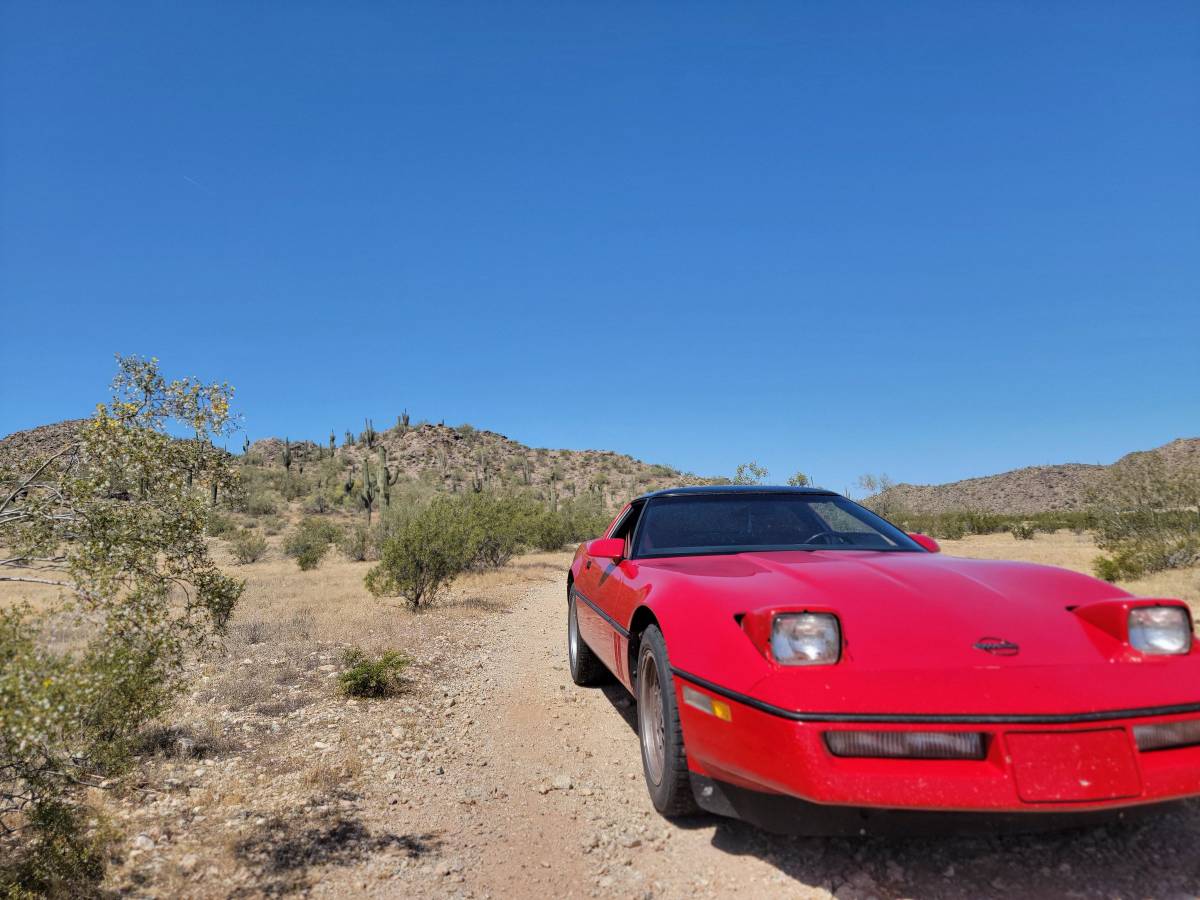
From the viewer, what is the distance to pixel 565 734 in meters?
5.00

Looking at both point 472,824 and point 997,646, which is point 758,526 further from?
point 472,824

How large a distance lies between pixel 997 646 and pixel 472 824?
2.63 metres

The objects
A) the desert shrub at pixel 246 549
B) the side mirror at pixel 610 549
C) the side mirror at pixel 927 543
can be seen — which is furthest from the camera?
the desert shrub at pixel 246 549

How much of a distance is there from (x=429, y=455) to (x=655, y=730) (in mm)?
57561

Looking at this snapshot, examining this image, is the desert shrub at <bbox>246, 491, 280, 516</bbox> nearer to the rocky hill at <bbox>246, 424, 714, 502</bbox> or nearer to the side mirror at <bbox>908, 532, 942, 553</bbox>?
the rocky hill at <bbox>246, 424, 714, 502</bbox>

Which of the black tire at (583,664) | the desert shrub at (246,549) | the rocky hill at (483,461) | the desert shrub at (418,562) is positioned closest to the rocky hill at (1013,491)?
the rocky hill at (483,461)

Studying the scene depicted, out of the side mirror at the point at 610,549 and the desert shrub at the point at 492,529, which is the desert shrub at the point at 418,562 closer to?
the desert shrub at the point at 492,529

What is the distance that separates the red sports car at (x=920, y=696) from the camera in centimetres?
229

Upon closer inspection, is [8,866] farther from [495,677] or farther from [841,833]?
[495,677]

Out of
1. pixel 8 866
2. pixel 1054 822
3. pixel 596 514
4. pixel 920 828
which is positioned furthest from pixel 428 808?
pixel 596 514

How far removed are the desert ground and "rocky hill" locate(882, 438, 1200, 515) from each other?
2155 inches

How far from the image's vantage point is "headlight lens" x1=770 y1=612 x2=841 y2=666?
8.27 ft

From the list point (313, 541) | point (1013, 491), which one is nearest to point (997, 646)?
point (313, 541)

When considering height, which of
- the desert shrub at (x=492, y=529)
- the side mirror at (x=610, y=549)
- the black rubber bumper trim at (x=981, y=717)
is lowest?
the black rubber bumper trim at (x=981, y=717)
